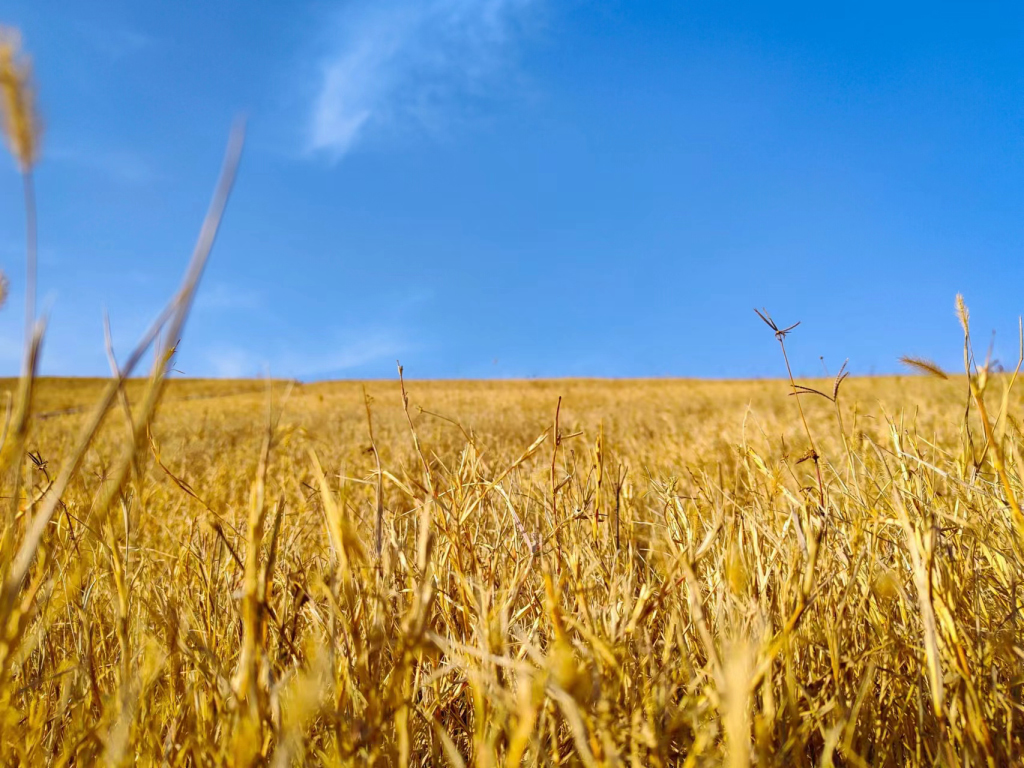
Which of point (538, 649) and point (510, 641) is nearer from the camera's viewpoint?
point (538, 649)

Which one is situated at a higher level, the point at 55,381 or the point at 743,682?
the point at 55,381

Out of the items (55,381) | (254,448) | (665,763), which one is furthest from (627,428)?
(55,381)

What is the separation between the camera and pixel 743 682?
0.52 m

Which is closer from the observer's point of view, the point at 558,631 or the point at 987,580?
the point at 558,631

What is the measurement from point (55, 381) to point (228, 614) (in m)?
58.2

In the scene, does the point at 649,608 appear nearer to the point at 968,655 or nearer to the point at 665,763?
the point at 665,763

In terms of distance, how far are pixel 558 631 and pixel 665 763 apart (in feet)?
1.58

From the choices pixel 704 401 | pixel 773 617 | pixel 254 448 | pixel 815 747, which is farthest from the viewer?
pixel 704 401

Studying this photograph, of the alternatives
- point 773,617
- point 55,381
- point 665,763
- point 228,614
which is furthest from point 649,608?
point 55,381

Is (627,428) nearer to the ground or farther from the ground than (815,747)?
farther from the ground

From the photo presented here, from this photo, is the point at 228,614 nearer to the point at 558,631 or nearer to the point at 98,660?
the point at 98,660

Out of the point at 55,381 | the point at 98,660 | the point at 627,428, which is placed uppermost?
the point at 55,381

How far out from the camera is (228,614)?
1.43 metres

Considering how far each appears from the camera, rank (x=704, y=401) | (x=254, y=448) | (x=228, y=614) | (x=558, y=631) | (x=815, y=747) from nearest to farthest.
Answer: (x=558, y=631) < (x=815, y=747) < (x=228, y=614) < (x=254, y=448) < (x=704, y=401)
